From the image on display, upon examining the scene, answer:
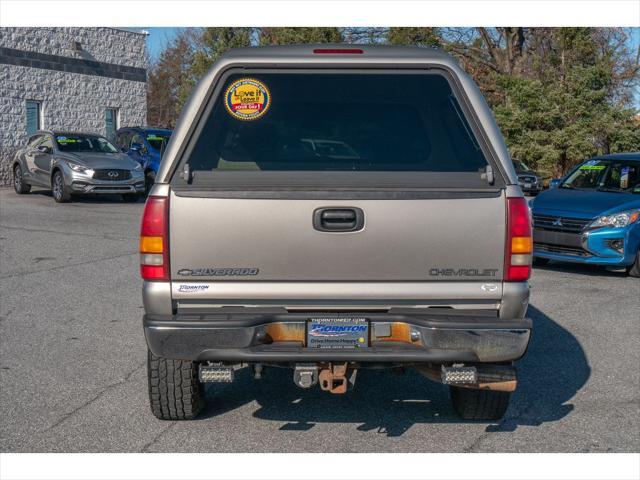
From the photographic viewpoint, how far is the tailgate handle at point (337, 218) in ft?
14.2

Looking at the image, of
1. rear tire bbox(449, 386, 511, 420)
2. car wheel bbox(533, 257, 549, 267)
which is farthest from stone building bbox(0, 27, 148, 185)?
rear tire bbox(449, 386, 511, 420)

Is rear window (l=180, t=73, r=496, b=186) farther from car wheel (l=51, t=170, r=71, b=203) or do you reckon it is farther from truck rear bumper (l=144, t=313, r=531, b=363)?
car wheel (l=51, t=170, r=71, b=203)

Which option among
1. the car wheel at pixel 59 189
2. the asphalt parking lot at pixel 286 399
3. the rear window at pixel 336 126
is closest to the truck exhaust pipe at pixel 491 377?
the asphalt parking lot at pixel 286 399

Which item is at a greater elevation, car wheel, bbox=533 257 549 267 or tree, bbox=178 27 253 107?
tree, bbox=178 27 253 107

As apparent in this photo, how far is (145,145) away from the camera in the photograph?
76.2 feet

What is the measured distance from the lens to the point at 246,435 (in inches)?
194

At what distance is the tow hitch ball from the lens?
446 cm

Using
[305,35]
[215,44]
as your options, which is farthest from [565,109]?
[215,44]

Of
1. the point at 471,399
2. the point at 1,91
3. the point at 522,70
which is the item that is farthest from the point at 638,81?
the point at 471,399

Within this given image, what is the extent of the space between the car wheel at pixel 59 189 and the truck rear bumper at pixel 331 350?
654 inches

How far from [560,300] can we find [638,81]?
33.9m

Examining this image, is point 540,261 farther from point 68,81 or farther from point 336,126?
point 68,81

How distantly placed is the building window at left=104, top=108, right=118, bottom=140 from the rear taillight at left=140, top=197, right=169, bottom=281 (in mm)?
26481

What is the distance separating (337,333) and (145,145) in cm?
1973
